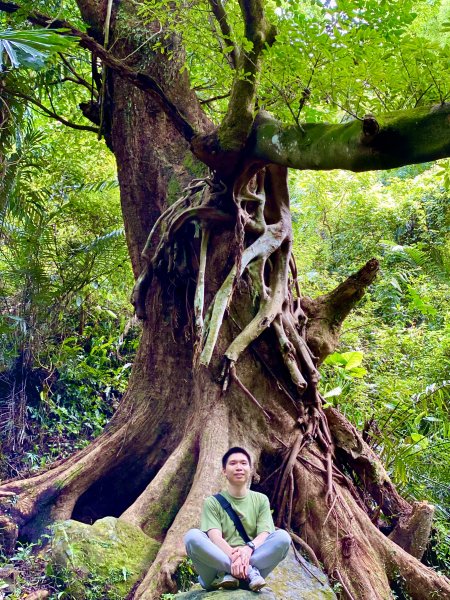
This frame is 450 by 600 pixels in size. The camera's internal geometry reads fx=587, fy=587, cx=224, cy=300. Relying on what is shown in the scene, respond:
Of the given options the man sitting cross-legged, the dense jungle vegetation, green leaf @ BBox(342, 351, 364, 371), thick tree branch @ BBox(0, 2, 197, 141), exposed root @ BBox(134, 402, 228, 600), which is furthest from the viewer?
green leaf @ BBox(342, 351, 364, 371)

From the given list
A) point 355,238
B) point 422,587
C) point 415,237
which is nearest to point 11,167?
point 422,587

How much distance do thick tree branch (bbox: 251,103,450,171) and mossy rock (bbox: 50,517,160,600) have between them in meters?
3.00

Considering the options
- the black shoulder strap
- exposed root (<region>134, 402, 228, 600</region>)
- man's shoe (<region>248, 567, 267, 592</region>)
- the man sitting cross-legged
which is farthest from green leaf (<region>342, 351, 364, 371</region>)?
man's shoe (<region>248, 567, 267, 592</region>)

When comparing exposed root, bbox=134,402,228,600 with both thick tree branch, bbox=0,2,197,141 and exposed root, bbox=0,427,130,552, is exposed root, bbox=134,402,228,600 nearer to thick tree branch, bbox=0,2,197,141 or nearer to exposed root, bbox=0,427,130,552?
exposed root, bbox=0,427,130,552

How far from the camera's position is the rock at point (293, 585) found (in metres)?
3.25

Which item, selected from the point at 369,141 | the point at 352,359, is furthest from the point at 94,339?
the point at 369,141

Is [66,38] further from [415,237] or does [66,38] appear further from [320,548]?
[415,237]

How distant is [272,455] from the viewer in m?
4.88

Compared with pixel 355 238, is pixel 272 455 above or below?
below

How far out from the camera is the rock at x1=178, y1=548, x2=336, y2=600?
3251mm

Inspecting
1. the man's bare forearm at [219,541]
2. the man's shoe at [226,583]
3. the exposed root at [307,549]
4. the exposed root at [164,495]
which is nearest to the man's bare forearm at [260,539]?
the man's bare forearm at [219,541]

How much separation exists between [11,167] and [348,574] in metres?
5.53

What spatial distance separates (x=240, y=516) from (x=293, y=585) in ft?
2.17

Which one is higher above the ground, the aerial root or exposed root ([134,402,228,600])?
the aerial root
